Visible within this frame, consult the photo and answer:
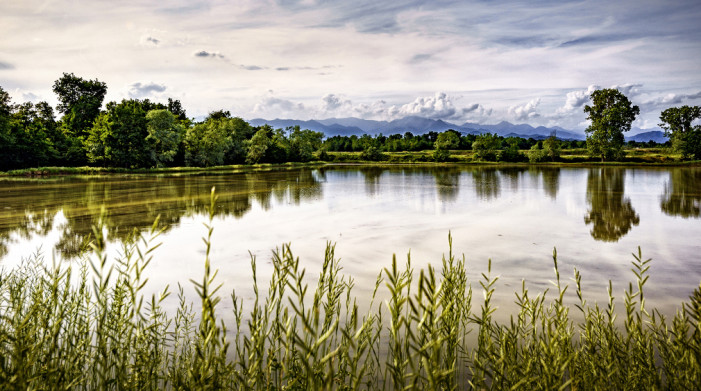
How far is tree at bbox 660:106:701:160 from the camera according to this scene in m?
73.5

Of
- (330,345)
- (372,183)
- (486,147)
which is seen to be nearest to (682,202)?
(372,183)

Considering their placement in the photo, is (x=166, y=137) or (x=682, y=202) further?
(x=166, y=137)

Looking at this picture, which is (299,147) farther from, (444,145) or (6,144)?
(6,144)

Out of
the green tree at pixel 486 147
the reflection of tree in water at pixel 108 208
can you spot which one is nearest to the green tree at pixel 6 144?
the reflection of tree in water at pixel 108 208

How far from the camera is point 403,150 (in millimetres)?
123250

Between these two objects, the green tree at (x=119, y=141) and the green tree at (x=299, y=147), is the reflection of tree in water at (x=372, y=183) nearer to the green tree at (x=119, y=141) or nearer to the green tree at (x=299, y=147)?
the green tree at (x=119, y=141)

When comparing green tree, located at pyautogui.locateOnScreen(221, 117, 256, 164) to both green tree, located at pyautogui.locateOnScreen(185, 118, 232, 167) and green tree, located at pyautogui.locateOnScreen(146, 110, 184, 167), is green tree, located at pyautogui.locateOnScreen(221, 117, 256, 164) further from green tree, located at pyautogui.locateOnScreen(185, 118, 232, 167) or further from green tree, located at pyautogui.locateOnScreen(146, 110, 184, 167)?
green tree, located at pyautogui.locateOnScreen(146, 110, 184, 167)

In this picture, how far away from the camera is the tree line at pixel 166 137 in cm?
5731

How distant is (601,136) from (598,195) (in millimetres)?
56366

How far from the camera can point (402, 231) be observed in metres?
15.5

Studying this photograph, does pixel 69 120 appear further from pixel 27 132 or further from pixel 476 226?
pixel 476 226

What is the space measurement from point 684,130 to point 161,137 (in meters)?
91.9

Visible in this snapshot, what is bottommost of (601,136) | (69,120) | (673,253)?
(673,253)

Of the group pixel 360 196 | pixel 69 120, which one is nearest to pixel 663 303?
pixel 360 196
